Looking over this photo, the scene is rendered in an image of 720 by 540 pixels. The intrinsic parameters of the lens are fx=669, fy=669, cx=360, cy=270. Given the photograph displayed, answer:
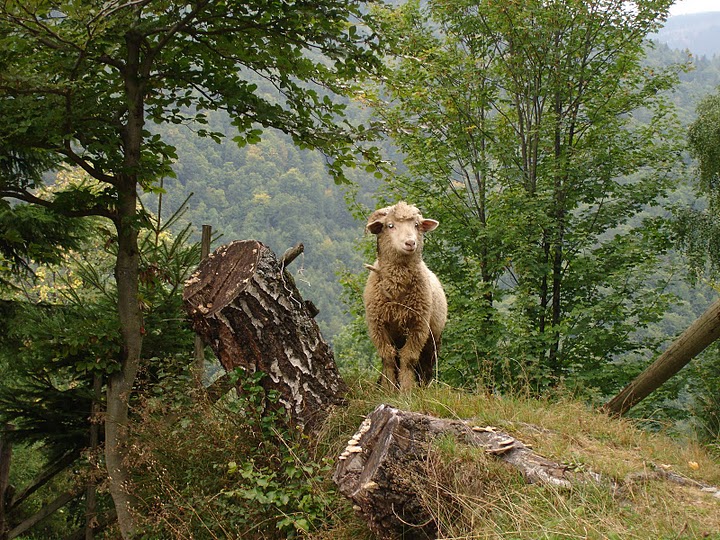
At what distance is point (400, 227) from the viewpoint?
672 cm

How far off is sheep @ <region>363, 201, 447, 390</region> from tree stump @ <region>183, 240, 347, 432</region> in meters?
0.87

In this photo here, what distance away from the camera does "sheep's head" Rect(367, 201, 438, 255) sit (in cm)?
658

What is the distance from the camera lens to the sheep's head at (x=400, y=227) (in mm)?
6582

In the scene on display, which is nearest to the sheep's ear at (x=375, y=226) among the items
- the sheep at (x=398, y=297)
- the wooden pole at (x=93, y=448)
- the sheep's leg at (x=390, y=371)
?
the sheep at (x=398, y=297)

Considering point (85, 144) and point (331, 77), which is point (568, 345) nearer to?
point (331, 77)

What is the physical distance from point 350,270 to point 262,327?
1095 centimetres

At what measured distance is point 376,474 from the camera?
15.1 ft

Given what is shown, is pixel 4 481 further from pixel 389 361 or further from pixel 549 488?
pixel 549 488

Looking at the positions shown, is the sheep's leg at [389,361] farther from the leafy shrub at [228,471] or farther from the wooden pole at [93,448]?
the wooden pole at [93,448]

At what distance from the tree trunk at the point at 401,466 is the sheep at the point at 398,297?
1712mm

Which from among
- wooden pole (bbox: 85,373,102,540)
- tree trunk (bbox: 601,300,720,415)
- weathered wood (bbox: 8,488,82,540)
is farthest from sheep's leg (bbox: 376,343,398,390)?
weathered wood (bbox: 8,488,82,540)

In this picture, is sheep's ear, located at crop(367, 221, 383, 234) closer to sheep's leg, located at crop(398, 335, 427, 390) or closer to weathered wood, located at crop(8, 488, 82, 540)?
sheep's leg, located at crop(398, 335, 427, 390)

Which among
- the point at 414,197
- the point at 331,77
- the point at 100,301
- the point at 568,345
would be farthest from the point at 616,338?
the point at 100,301

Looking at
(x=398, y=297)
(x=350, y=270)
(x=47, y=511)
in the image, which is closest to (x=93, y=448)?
(x=47, y=511)
